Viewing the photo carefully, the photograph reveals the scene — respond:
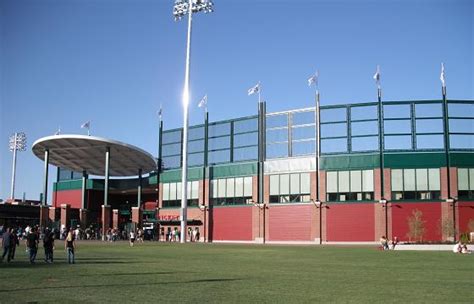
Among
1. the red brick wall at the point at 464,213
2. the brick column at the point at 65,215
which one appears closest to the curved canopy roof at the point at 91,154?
the brick column at the point at 65,215

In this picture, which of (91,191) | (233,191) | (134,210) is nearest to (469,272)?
(233,191)

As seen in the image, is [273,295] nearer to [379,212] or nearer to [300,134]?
[379,212]

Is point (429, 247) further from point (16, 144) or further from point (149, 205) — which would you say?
point (16, 144)

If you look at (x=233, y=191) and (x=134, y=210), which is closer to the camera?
(x=233, y=191)

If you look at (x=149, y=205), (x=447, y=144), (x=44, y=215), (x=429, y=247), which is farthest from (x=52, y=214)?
(x=447, y=144)

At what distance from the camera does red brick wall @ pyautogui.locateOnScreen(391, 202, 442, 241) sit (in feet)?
219

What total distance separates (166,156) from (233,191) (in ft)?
52.6

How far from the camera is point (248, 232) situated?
77500mm

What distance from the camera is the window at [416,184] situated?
67.6m

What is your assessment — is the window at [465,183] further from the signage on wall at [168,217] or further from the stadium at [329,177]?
the signage on wall at [168,217]

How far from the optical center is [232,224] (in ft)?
259

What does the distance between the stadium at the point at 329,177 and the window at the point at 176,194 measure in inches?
8.9

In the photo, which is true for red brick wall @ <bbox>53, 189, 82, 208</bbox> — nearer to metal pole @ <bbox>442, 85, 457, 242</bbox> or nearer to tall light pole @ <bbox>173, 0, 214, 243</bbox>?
tall light pole @ <bbox>173, 0, 214, 243</bbox>

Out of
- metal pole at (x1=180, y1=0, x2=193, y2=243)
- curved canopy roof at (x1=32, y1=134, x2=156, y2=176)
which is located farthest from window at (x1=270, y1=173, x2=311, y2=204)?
curved canopy roof at (x1=32, y1=134, x2=156, y2=176)
